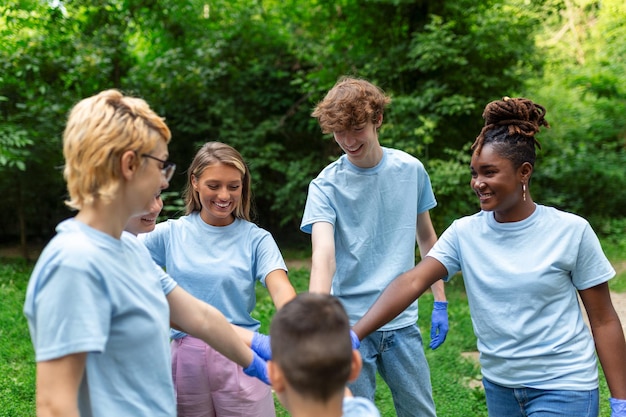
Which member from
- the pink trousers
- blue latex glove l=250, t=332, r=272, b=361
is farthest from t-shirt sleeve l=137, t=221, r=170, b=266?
blue latex glove l=250, t=332, r=272, b=361

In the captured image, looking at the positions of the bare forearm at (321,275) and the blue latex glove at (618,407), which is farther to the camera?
the bare forearm at (321,275)

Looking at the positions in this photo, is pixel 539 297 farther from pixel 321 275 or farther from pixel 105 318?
pixel 105 318

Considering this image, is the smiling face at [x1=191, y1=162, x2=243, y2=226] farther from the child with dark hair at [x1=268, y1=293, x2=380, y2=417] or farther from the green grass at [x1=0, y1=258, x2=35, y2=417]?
the green grass at [x1=0, y1=258, x2=35, y2=417]

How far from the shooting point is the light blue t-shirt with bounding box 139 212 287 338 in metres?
2.71

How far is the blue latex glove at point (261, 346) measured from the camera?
2319mm

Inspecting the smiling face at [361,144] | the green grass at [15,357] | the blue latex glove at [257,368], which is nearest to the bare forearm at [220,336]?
the blue latex glove at [257,368]

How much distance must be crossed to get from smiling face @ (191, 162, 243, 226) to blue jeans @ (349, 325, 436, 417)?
0.84 m

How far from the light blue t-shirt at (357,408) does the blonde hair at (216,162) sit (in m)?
1.39

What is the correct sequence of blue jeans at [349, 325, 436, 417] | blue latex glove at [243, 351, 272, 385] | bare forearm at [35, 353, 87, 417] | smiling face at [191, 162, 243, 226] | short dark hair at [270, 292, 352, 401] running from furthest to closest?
1. blue jeans at [349, 325, 436, 417]
2. smiling face at [191, 162, 243, 226]
3. blue latex glove at [243, 351, 272, 385]
4. short dark hair at [270, 292, 352, 401]
5. bare forearm at [35, 353, 87, 417]

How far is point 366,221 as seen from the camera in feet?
9.74

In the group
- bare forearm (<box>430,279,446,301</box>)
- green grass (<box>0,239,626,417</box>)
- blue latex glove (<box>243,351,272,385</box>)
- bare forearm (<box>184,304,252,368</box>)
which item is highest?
bare forearm (<box>184,304,252,368</box>)

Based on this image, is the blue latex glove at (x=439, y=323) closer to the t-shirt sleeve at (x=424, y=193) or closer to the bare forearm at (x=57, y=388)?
the t-shirt sleeve at (x=424, y=193)

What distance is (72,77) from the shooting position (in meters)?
8.77

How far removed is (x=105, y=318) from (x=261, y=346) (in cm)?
87
